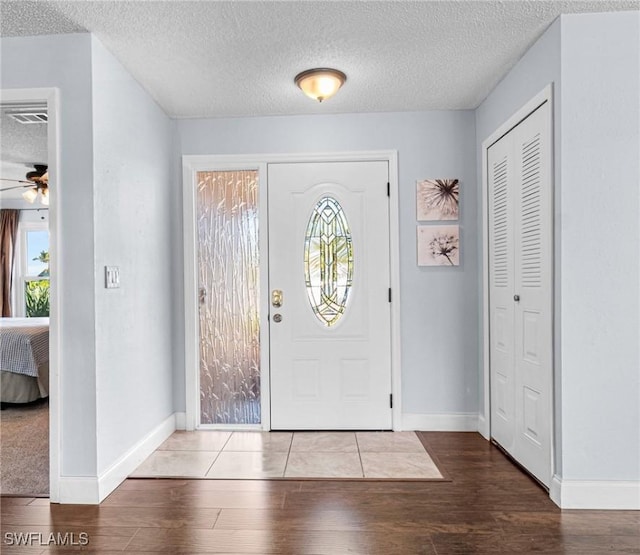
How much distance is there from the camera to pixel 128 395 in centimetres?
271

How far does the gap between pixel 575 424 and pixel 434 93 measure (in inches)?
87.3

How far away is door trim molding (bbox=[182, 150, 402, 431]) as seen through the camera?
3.42 metres

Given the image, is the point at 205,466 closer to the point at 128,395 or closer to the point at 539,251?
the point at 128,395

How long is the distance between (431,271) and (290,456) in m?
1.65

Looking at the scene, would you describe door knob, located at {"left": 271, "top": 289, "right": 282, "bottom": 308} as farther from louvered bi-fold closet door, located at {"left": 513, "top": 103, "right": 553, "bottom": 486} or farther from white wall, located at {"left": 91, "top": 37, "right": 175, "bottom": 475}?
louvered bi-fold closet door, located at {"left": 513, "top": 103, "right": 553, "bottom": 486}

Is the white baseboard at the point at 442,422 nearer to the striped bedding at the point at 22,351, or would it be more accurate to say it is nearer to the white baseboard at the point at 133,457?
the white baseboard at the point at 133,457

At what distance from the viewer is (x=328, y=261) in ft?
11.4

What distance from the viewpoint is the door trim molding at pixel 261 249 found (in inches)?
135

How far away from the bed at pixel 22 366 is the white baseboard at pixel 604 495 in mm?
4253

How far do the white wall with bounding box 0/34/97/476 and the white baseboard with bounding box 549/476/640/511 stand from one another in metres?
2.39

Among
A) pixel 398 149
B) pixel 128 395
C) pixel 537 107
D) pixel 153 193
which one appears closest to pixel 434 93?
pixel 398 149

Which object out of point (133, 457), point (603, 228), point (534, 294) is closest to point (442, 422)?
point (534, 294)

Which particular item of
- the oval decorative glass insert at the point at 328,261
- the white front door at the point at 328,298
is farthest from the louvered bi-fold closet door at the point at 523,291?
the oval decorative glass insert at the point at 328,261

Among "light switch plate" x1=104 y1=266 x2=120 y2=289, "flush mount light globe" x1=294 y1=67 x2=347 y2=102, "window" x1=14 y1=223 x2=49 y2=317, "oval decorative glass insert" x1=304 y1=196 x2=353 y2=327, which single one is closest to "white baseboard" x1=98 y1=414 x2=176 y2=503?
"light switch plate" x1=104 y1=266 x2=120 y2=289
